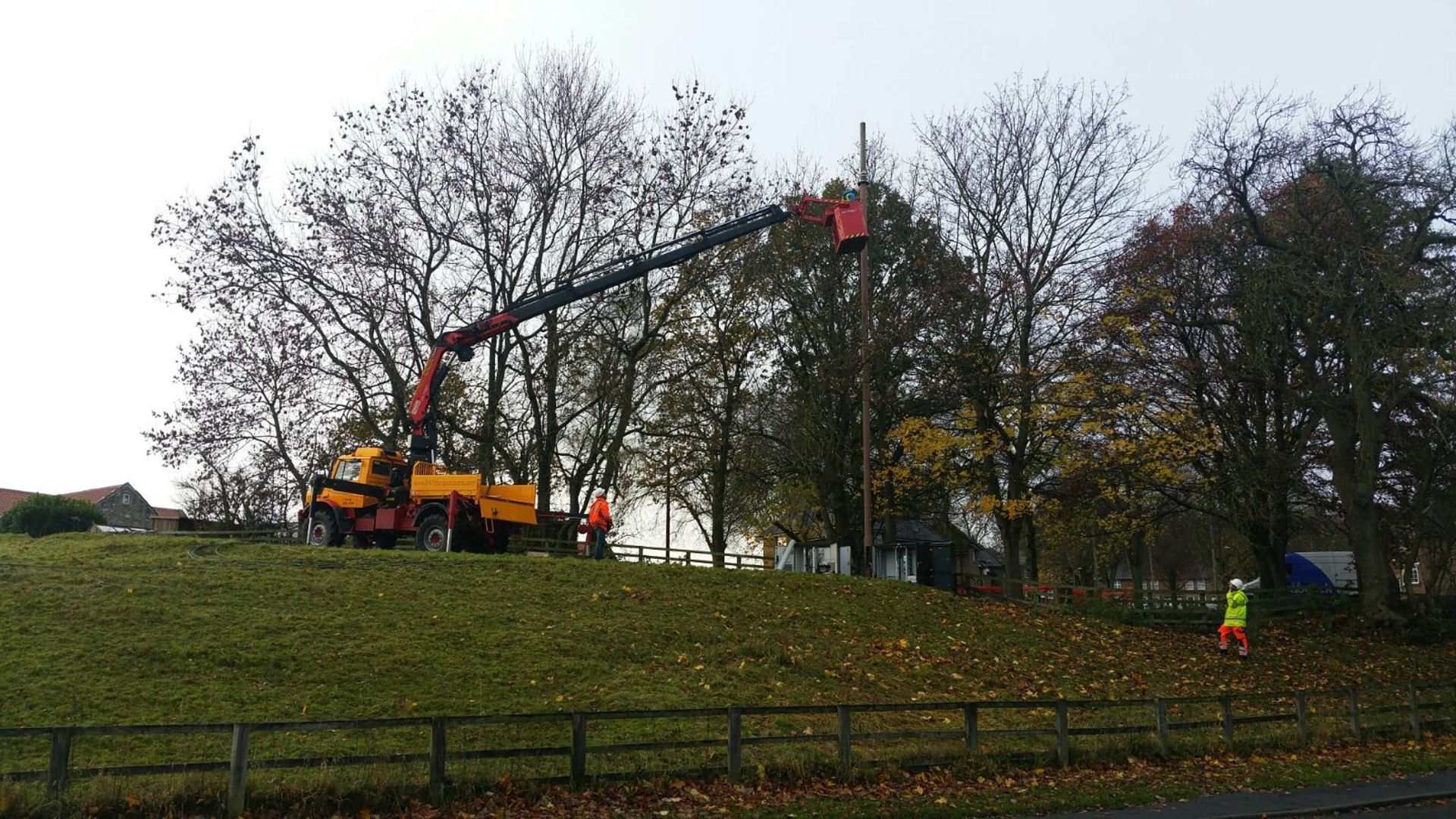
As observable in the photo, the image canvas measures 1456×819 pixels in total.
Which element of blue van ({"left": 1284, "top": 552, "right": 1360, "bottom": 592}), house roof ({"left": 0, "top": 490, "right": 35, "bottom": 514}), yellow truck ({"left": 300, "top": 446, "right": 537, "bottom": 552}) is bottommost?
blue van ({"left": 1284, "top": 552, "right": 1360, "bottom": 592})

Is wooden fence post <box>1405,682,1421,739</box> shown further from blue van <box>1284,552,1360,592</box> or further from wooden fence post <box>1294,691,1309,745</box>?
blue van <box>1284,552,1360,592</box>

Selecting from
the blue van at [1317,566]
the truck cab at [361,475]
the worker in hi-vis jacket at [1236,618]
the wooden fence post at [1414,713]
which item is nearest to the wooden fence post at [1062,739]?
the wooden fence post at [1414,713]

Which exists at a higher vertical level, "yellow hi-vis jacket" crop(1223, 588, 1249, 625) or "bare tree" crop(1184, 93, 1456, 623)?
"bare tree" crop(1184, 93, 1456, 623)

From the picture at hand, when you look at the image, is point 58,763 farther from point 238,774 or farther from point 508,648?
point 508,648

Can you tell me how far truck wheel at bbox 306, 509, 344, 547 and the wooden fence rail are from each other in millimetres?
14362

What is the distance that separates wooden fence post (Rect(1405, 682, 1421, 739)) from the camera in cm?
1712

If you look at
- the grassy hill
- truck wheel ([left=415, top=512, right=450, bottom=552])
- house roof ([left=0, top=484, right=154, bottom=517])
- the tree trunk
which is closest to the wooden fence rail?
the grassy hill

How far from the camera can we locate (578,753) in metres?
11.0

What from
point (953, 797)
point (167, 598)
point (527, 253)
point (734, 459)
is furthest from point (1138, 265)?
point (167, 598)

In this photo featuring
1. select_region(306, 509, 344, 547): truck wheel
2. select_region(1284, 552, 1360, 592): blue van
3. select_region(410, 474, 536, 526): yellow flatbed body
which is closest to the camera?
select_region(410, 474, 536, 526): yellow flatbed body

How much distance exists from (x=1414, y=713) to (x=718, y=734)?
11903 mm

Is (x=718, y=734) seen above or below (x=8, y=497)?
below

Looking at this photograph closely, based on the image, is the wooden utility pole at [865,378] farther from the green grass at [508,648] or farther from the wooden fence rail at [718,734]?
the wooden fence rail at [718,734]

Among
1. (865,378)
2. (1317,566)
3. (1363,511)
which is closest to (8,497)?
(865,378)
